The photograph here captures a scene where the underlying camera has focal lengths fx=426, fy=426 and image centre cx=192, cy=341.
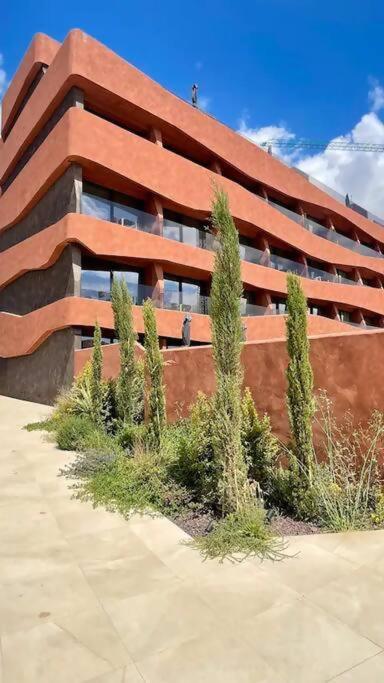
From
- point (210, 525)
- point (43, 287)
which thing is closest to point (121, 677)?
point (210, 525)

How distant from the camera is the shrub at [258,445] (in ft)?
20.4

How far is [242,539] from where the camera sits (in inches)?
182

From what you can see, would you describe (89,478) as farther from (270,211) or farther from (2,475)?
(270,211)

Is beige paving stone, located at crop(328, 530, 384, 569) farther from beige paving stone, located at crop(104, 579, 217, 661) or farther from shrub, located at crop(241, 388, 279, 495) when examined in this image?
beige paving stone, located at crop(104, 579, 217, 661)

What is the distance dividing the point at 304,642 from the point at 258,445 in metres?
3.53

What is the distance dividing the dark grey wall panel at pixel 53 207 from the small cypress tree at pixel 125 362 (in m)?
9.31

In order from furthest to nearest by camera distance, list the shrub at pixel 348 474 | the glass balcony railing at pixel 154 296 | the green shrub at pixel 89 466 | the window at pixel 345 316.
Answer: the window at pixel 345 316
the glass balcony railing at pixel 154 296
the green shrub at pixel 89 466
the shrub at pixel 348 474

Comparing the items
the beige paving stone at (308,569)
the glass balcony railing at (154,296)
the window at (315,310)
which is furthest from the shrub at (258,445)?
the window at (315,310)

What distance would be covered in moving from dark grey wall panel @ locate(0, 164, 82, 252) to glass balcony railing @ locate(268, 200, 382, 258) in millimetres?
14224

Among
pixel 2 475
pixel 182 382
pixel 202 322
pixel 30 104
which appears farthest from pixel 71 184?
pixel 2 475

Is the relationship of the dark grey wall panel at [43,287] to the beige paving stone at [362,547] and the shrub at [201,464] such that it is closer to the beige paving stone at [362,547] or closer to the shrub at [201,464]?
the shrub at [201,464]

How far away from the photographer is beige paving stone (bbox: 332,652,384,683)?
2.60 metres

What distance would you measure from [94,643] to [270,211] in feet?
89.8

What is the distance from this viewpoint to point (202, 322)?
73.5 ft
